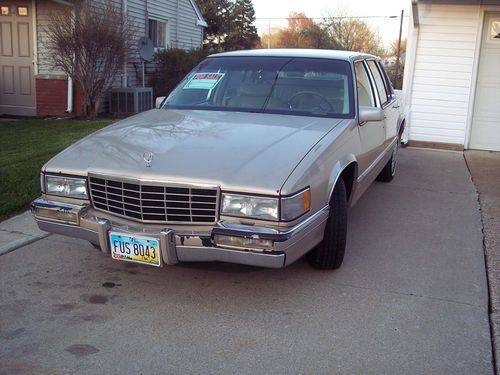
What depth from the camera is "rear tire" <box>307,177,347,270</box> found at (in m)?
3.97

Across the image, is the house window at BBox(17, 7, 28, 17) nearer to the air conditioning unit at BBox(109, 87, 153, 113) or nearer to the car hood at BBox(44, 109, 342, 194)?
the air conditioning unit at BBox(109, 87, 153, 113)

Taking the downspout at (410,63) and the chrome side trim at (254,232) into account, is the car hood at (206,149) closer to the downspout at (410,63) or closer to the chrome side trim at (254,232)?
the chrome side trim at (254,232)

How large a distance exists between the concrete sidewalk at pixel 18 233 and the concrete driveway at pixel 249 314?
114 mm

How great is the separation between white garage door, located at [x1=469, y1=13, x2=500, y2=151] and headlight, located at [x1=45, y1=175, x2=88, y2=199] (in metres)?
8.28

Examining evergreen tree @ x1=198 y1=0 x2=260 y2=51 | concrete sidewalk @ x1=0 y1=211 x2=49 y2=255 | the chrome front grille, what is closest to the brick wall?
concrete sidewalk @ x1=0 y1=211 x2=49 y2=255

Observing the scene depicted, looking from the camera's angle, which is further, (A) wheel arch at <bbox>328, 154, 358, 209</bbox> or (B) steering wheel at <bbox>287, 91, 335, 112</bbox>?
(B) steering wheel at <bbox>287, 91, 335, 112</bbox>

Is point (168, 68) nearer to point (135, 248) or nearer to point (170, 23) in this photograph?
point (170, 23)

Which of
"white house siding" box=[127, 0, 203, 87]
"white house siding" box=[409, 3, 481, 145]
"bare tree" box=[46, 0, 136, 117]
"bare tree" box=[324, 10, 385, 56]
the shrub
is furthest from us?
"bare tree" box=[324, 10, 385, 56]

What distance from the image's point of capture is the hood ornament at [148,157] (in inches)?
139

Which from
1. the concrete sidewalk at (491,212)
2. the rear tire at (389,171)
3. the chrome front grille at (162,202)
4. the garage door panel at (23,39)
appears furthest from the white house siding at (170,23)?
the chrome front grille at (162,202)

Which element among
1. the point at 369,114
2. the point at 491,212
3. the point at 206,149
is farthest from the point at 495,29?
the point at 206,149

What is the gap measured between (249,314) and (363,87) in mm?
2699

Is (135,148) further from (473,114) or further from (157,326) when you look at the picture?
(473,114)

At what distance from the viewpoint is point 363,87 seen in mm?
5258
